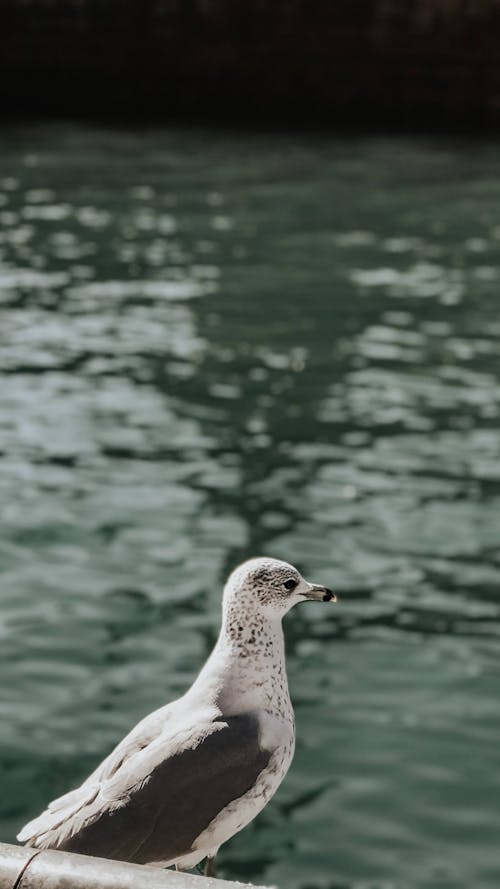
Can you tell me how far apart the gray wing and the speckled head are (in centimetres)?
24

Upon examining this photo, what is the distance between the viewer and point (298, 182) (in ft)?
Answer: 78.3

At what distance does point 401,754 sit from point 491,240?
13130mm

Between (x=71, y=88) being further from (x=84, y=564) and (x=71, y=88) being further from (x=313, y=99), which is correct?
(x=84, y=564)

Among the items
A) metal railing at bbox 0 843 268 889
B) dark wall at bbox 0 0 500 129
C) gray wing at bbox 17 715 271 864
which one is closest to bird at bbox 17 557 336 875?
gray wing at bbox 17 715 271 864

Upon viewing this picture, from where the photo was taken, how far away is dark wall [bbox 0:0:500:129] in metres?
31.3

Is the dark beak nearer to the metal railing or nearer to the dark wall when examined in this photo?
the metal railing

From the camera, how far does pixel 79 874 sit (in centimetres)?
282

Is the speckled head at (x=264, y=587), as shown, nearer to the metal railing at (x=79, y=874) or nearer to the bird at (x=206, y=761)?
the bird at (x=206, y=761)

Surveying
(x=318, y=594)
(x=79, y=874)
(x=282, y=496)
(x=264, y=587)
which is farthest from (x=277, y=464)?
(x=79, y=874)

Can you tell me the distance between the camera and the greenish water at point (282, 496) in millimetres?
7539

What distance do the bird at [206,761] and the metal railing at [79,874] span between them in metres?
0.33

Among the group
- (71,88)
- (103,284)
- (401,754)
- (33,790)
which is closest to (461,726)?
(401,754)

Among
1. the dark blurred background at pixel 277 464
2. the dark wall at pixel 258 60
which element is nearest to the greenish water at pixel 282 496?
the dark blurred background at pixel 277 464

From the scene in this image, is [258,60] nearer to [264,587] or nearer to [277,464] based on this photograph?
[277,464]
